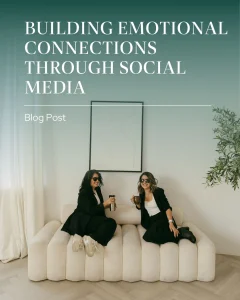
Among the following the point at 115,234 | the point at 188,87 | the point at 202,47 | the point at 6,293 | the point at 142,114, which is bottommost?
the point at 6,293

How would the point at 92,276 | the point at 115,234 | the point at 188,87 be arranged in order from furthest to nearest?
the point at 188,87, the point at 115,234, the point at 92,276

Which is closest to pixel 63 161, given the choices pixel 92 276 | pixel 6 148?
pixel 6 148

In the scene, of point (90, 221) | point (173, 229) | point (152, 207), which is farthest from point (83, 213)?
point (173, 229)

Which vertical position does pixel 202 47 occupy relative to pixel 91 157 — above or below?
above

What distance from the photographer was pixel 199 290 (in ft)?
8.41

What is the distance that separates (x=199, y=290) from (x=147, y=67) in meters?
2.65

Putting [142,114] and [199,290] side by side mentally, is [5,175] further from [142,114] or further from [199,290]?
[199,290]

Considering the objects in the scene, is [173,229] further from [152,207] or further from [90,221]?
[90,221]

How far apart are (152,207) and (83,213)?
83 cm

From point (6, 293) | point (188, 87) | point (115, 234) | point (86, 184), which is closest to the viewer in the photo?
point (6, 293)

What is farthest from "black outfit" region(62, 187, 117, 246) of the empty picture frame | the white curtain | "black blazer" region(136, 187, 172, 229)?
the white curtain

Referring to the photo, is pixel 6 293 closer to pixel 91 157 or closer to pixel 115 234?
pixel 115 234

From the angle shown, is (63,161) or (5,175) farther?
(63,161)

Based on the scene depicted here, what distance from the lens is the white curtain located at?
3.24m
